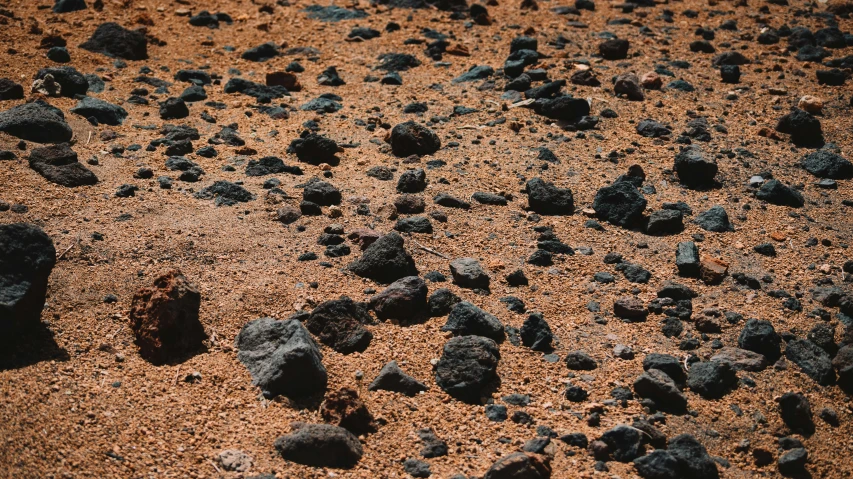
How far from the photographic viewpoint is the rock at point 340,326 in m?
5.02

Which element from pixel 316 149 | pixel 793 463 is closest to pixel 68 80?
pixel 316 149

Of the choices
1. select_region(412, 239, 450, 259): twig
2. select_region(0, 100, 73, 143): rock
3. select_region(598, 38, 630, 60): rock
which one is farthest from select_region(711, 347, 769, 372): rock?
select_region(0, 100, 73, 143): rock

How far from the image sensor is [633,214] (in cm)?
645

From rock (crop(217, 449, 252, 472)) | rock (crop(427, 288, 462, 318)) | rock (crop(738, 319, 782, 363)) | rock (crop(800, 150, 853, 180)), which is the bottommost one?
rock (crop(217, 449, 252, 472))

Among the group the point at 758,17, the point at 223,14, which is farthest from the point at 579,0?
the point at 223,14

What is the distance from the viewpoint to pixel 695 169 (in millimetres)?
7035

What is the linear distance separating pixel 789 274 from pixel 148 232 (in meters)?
4.41

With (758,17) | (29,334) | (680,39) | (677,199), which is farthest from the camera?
(758,17)

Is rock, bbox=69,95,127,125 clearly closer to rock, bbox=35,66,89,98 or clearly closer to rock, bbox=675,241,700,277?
rock, bbox=35,66,89,98

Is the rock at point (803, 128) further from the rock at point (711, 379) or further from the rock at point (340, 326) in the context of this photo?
the rock at point (340, 326)

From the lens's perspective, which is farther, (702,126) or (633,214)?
(702,126)

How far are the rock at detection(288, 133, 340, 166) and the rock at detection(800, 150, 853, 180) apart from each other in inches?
159

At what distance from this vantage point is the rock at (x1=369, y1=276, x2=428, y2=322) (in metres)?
5.30

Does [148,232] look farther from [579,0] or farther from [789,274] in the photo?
[579,0]
